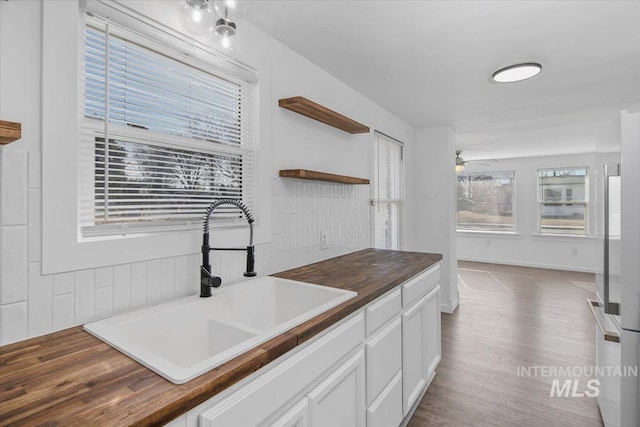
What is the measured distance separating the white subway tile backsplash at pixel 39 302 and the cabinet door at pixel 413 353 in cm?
164

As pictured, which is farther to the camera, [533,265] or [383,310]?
[533,265]

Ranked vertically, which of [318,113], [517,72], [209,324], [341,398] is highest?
[517,72]

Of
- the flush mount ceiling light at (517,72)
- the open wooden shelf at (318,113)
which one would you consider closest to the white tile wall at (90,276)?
the open wooden shelf at (318,113)

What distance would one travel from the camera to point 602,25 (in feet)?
6.04

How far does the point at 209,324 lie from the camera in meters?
1.37

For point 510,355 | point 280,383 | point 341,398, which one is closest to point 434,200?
point 510,355

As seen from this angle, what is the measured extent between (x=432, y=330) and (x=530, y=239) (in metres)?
5.98

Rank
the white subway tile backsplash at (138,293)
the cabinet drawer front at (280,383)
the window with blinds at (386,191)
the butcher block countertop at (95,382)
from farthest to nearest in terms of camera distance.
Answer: the window with blinds at (386,191)
the white subway tile backsplash at (138,293)
the cabinet drawer front at (280,383)
the butcher block countertop at (95,382)

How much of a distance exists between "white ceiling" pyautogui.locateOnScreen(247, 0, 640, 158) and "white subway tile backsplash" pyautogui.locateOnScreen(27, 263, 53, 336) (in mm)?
1513

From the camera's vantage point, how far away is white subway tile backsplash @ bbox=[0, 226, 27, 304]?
3.23ft

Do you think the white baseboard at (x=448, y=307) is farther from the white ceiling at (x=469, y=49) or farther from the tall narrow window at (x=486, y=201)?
the tall narrow window at (x=486, y=201)

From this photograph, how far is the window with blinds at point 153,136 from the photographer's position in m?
1.22

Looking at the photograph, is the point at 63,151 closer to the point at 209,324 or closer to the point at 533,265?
the point at 209,324

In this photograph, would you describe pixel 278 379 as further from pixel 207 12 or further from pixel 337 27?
pixel 337 27
